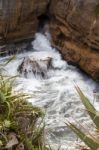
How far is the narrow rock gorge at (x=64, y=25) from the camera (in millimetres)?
8539

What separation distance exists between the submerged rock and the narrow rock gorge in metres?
0.69

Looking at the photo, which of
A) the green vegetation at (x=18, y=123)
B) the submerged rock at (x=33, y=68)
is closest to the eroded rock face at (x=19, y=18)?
the submerged rock at (x=33, y=68)

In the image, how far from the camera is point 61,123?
691 centimetres

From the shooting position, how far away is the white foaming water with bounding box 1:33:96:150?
6.81 metres

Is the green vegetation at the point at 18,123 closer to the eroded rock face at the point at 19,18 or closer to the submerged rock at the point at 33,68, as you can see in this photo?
the submerged rock at the point at 33,68

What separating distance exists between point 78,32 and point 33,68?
48.3 inches

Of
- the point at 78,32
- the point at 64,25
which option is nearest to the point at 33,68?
the point at 78,32

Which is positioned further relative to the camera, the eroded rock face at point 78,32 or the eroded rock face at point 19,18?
the eroded rock face at point 19,18

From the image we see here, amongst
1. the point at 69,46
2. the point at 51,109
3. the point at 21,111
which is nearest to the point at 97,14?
the point at 69,46

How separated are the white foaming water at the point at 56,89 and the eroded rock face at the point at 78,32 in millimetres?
231

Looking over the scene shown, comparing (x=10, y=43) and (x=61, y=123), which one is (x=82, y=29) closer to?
(x=10, y=43)

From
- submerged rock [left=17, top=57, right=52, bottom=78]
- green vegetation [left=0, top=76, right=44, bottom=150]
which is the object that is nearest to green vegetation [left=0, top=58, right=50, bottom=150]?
green vegetation [left=0, top=76, right=44, bottom=150]

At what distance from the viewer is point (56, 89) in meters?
8.26

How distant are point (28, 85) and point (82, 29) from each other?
1687 mm
